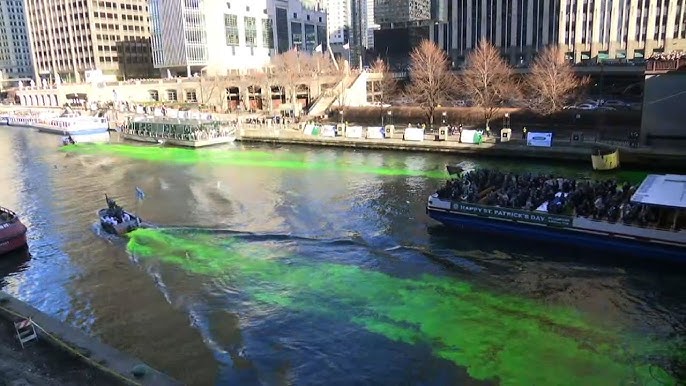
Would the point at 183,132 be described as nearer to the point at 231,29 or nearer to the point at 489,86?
the point at 489,86

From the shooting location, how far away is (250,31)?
150000 millimetres

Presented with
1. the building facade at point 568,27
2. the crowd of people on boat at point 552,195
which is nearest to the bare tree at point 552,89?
the building facade at point 568,27

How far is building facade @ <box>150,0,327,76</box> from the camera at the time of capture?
134 metres

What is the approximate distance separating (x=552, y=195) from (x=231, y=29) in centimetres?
12646

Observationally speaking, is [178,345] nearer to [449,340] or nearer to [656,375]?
[449,340]

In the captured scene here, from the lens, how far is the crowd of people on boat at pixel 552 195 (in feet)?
90.2

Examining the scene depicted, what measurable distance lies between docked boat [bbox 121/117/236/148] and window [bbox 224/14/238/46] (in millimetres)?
65763

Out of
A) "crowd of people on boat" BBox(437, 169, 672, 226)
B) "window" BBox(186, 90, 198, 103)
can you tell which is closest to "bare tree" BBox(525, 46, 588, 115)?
"crowd of people on boat" BBox(437, 169, 672, 226)

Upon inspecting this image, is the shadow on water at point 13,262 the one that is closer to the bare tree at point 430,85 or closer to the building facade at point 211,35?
the bare tree at point 430,85

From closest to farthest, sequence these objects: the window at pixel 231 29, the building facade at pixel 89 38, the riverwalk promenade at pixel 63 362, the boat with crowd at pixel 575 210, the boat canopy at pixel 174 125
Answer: the riverwalk promenade at pixel 63 362, the boat with crowd at pixel 575 210, the boat canopy at pixel 174 125, the window at pixel 231 29, the building facade at pixel 89 38

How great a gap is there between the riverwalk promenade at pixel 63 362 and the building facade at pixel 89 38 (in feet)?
511

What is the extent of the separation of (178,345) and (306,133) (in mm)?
53326

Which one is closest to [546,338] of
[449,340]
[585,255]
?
[449,340]

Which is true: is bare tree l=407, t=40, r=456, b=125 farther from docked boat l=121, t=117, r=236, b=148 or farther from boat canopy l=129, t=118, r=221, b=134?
boat canopy l=129, t=118, r=221, b=134
